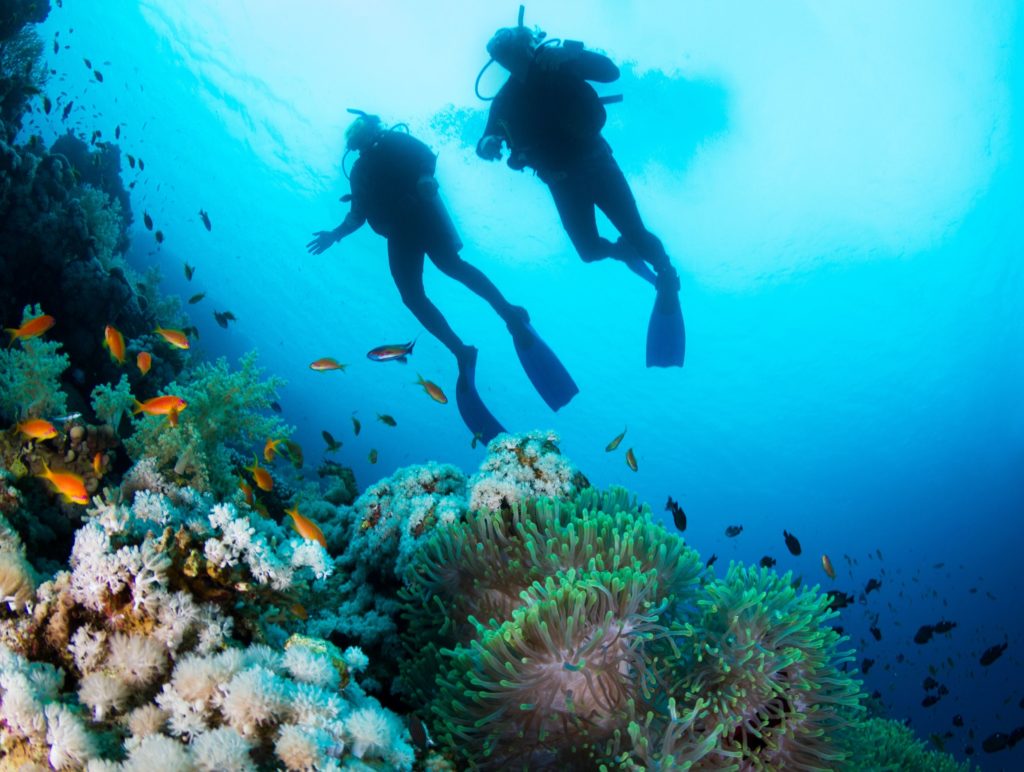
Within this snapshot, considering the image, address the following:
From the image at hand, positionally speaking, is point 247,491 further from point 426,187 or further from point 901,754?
point 426,187

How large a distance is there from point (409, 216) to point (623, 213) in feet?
13.0

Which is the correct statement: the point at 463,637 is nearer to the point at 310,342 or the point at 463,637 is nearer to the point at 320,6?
the point at 320,6

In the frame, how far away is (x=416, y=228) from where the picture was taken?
1053cm

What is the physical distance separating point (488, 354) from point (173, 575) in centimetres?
4635

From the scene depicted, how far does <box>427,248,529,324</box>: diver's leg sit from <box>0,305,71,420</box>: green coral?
22.8 ft

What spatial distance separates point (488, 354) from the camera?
4838 centimetres

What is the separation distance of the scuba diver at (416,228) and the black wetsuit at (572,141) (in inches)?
68.1

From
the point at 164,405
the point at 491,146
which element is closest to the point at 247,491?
the point at 164,405

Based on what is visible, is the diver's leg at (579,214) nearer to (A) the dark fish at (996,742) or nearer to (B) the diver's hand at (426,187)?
(B) the diver's hand at (426,187)

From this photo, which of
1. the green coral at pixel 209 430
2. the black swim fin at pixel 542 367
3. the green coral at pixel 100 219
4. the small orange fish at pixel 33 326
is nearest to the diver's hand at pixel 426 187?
the black swim fin at pixel 542 367

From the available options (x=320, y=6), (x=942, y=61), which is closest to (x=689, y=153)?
(x=942, y=61)

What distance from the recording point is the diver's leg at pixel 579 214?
31.9 ft

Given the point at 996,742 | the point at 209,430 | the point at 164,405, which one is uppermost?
the point at 996,742

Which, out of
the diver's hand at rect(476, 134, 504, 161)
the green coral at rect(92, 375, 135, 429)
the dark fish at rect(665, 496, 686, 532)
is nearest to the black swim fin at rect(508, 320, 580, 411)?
the diver's hand at rect(476, 134, 504, 161)
